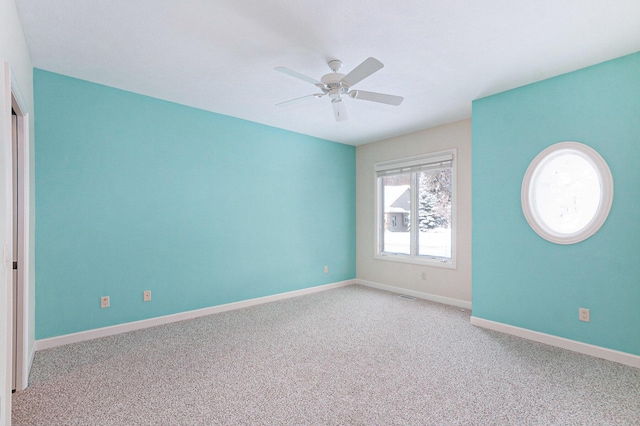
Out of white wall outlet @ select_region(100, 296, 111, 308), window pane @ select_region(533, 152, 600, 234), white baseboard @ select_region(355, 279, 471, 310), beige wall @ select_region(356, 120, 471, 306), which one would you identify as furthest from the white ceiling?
white baseboard @ select_region(355, 279, 471, 310)

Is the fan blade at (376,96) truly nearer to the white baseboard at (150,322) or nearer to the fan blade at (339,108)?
the fan blade at (339,108)

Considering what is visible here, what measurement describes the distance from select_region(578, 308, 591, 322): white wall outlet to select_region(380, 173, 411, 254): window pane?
7.90ft

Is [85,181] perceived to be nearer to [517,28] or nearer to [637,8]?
[517,28]

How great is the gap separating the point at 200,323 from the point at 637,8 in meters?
4.57

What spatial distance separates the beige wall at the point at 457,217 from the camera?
4.41 metres

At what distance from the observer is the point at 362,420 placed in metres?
1.95

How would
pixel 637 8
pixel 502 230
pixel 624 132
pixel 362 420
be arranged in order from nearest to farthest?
pixel 362 420 → pixel 637 8 → pixel 624 132 → pixel 502 230

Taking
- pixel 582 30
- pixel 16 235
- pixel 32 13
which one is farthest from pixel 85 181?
pixel 582 30

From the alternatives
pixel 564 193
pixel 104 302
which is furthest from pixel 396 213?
pixel 104 302

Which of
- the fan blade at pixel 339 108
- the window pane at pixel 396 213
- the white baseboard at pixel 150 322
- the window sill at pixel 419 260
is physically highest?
the fan blade at pixel 339 108

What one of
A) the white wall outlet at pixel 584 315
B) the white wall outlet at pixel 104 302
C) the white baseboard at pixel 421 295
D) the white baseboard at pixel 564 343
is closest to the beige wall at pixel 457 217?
the white baseboard at pixel 421 295

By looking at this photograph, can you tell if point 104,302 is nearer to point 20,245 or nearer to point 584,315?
point 20,245

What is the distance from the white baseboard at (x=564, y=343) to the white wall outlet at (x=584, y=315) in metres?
0.22

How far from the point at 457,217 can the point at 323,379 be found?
303 centimetres
